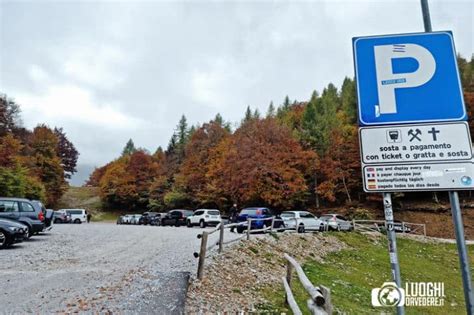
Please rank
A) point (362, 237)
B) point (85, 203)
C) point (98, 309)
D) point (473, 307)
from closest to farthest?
point (473, 307), point (98, 309), point (362, 237), point (85, 203)

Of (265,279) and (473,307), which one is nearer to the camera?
(473,307)

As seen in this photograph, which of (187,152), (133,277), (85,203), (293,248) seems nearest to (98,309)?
(133,277)

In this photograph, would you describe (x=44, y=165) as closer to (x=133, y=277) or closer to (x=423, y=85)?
(x=133, y=277)

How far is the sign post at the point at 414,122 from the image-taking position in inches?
85.1

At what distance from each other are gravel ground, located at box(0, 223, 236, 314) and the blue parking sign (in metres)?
4.78

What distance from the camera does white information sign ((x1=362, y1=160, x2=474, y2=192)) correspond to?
6.93ft

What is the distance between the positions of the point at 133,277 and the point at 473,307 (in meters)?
7.32

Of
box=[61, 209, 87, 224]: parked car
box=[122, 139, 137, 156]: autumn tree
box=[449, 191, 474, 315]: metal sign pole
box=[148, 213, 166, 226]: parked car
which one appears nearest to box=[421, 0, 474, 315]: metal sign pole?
box=[449, 191, 474, 315]: metal sign pole

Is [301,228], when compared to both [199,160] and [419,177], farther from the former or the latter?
[199,160]

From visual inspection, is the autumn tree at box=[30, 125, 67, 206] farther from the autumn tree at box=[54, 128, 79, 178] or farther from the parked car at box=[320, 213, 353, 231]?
the parked car at box=[320, 213, 353, 231]

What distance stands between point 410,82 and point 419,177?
670mm

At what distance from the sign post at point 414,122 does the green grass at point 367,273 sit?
188 inches

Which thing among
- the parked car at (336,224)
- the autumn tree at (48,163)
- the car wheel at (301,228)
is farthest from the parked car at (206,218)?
the autumn tree at (48,163)

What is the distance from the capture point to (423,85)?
7.49 feet
